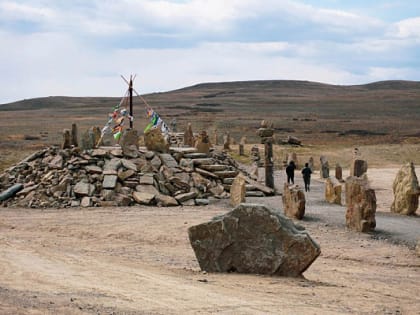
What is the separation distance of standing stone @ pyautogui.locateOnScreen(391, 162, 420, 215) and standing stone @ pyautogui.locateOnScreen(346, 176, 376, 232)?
10.4ft

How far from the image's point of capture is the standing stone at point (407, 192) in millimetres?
23031

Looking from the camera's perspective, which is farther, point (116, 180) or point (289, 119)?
point (289, 119)

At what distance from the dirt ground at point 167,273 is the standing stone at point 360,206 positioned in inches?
13.0

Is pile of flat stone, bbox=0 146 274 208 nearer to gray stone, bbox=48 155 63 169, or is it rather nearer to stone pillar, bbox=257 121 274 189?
gray stone, bbox=48 155 63 169

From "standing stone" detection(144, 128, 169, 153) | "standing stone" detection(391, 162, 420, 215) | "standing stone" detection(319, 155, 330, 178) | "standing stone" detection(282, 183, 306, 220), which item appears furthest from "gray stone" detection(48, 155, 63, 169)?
"standing stone" detection(319, 155, 330, 178)

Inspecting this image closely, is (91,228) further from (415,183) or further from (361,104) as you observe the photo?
(361,104)

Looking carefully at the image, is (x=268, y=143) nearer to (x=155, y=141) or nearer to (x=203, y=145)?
(x=203, y=145)

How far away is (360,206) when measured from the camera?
20156 mm

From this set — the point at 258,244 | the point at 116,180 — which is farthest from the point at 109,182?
the point at 258,244

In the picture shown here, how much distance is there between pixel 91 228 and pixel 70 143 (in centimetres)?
1002

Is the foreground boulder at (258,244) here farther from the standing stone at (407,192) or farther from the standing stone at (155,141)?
the standing stone at (155,141)

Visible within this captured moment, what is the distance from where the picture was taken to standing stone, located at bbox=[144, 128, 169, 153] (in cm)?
3050

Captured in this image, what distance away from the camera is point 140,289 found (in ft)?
35.1

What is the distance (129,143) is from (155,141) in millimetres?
1176
